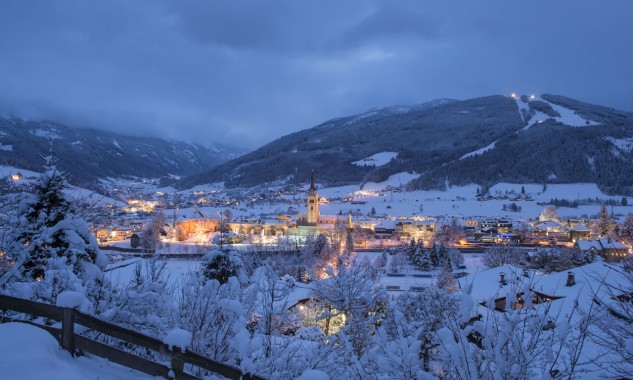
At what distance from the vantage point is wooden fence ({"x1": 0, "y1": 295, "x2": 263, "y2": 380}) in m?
4.53

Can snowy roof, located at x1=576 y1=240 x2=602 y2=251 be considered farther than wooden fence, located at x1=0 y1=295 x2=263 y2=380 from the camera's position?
Yes

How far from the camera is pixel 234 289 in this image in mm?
8273

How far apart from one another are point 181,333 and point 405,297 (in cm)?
1522

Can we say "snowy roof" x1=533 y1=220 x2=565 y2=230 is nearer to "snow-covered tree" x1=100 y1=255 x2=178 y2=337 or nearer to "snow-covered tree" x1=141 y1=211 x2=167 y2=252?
"snow-covered tree" x1=141 y1=211 x2=167 y2=252

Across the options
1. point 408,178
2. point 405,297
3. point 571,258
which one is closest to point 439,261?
point 571,258

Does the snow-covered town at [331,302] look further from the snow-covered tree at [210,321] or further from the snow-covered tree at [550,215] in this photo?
the snow-covered tree at [550,215]

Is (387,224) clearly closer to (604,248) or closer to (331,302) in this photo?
(604,248)

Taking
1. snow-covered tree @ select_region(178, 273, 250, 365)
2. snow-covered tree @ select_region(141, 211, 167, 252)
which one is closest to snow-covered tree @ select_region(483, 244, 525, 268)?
snow-covered tree @ select_region(178, 273, 250, 365)

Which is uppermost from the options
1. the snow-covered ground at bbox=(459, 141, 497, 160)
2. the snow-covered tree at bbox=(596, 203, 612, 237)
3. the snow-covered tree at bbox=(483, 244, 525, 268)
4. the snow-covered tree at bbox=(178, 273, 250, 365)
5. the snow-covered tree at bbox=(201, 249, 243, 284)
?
the snow-covered ground at bbox=(459, 141, 497, 160)

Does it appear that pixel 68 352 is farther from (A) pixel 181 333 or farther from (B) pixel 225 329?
(B) pixel 225 329

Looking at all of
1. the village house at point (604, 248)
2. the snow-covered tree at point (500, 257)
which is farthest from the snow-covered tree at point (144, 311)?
the village house at point (604, 248)

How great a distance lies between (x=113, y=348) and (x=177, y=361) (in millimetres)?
739

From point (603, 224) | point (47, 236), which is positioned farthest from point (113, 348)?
point (603, 224)

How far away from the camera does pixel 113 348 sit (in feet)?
15.3
